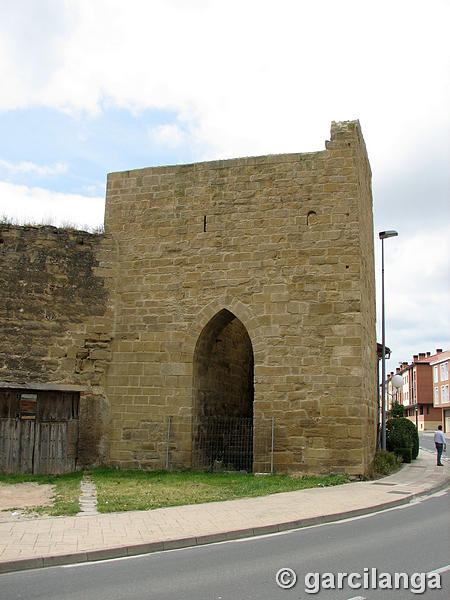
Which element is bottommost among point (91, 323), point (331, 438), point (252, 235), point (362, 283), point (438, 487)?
point (438, 487)

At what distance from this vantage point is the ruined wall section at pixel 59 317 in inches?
503

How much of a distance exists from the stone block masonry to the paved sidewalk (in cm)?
238

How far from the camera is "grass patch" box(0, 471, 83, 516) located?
27.0 feet

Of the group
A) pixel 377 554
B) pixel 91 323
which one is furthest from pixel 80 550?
pixel 91 323

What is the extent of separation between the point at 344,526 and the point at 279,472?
421 centimetres

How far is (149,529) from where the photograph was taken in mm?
7055

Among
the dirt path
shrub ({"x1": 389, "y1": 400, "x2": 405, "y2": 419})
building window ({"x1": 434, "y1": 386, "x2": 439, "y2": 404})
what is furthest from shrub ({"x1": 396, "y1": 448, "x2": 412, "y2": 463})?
building window ({"x1": 434, "y1": 386, "x2": 439, "y2": 404})

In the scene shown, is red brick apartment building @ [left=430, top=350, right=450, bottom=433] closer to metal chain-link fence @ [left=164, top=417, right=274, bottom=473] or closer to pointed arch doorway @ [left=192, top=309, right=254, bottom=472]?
pointed arch doorway @ [left=192, top=309, right=254, bottom=472]

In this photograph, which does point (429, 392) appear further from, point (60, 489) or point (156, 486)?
point (60, 489)

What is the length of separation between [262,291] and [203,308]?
4.45 feet

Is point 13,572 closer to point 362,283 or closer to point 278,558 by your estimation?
point 278,558

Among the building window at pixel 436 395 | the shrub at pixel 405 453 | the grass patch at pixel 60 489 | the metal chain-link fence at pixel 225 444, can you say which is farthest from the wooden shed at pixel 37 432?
the building window at pixel 436 395

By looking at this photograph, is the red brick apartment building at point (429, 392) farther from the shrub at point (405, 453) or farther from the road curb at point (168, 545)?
the road curb at point (168, 545)

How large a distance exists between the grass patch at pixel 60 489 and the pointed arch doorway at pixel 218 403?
2.68 m
